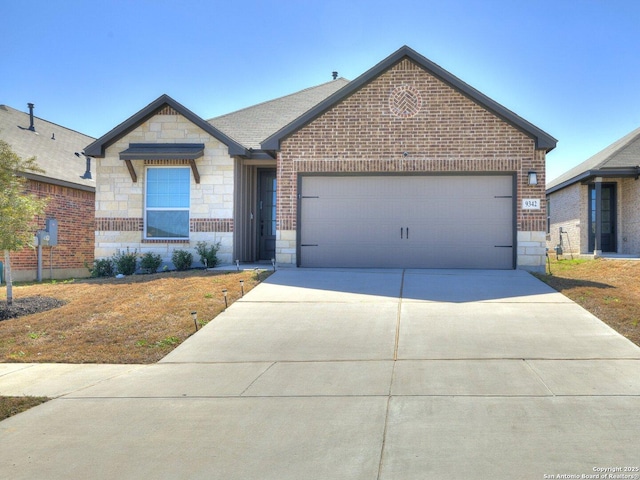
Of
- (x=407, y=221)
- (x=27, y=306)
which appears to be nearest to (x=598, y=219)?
(x=407, y=221)

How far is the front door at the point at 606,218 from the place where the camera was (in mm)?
21609

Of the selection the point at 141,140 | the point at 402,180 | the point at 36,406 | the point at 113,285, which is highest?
the point at 141,140

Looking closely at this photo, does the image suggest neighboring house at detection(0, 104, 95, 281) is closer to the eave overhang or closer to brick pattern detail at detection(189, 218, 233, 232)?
brick pattern detail at detection(189, 218, 233, 232)

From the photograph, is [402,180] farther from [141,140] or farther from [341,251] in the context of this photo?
[141,140]

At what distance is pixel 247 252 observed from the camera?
57.8ft

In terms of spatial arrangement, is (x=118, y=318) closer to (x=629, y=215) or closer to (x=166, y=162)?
(x=166, y=162)

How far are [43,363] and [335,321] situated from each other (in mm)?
4384

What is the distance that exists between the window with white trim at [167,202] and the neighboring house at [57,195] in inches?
160

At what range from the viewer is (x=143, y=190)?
16.4 m

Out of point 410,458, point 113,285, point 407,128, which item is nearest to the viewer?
point 410,458

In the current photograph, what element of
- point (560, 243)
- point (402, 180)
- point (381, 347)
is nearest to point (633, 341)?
point (381, 347)

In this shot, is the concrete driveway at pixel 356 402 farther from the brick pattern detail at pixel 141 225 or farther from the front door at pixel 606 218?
the front door at pixel 606 218

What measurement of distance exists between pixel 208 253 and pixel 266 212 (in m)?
3.28

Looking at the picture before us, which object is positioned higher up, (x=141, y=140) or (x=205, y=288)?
(x=141, y=140)
